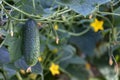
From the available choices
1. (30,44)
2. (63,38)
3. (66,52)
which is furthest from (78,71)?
(30,44)

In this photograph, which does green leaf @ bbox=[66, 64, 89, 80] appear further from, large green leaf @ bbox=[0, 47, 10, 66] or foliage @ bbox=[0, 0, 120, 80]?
large green leaf @ bbox=[0, 47, 10, 66]

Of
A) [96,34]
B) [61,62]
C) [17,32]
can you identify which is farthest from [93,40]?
[17,32]

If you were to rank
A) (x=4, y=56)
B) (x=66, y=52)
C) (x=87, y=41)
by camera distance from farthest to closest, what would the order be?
(x=87, y=41) < (x=66, y=52) < (x=4, y=56)

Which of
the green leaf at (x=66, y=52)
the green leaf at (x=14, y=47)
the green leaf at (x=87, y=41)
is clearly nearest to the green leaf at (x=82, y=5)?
the green leaf at (x=14, y=47)

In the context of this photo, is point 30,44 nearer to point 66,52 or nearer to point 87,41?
point 66,52

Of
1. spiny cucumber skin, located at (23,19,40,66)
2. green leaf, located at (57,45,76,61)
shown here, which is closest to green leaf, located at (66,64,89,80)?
green leaf, located at (57,45,76,61)

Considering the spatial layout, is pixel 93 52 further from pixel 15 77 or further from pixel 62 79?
pixel 15 77
